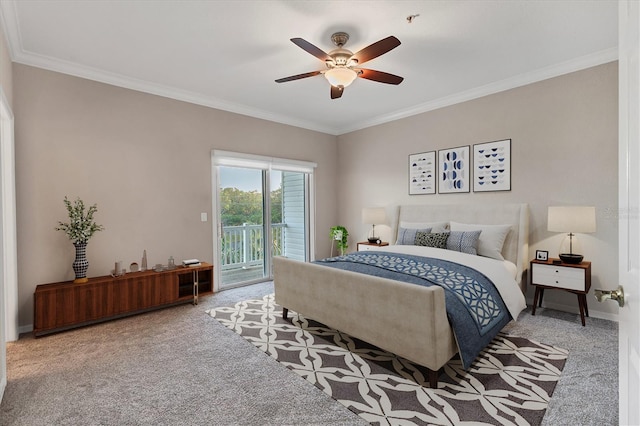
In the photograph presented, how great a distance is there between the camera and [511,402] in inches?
75.9

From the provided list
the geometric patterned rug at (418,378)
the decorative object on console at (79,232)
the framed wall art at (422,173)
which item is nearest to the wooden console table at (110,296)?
the decorative object on console at (79,232)

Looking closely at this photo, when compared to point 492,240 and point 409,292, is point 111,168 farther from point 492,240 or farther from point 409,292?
point 492,240

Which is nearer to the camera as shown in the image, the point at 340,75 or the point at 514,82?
the point at 340,75

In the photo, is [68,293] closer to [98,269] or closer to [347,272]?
[98,269]

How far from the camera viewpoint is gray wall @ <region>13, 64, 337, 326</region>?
313cm

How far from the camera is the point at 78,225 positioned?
3.19 metres

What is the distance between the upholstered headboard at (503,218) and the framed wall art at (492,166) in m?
0.28

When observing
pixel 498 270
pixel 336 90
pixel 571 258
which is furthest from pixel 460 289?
pixel 336 90

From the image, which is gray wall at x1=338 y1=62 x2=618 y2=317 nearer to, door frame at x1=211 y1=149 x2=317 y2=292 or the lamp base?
the lamp base

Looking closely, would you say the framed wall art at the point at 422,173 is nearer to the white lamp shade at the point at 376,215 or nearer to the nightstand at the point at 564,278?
the white lamp shade at the point at 376,215

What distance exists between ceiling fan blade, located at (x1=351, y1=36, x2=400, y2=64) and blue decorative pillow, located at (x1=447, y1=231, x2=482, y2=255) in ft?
7.50

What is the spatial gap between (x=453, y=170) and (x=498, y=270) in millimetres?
1811

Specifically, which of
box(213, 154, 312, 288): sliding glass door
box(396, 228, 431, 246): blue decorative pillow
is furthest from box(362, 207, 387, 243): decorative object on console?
box(213, 154, 312, 288): sliding glass door

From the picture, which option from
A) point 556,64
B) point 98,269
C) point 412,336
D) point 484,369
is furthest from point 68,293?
point 556,64
